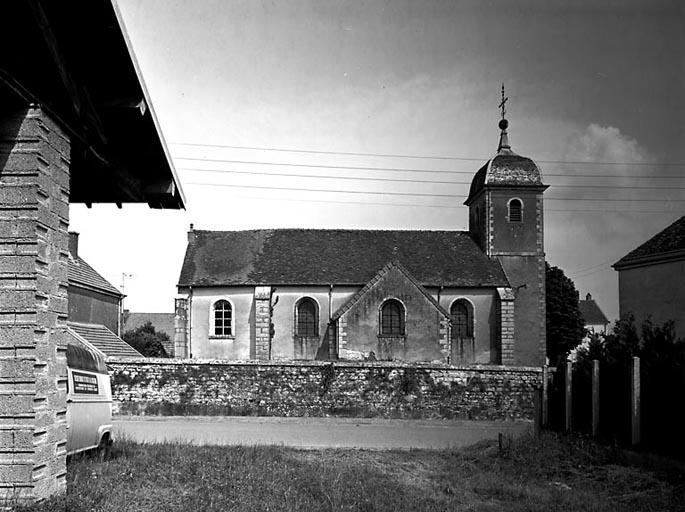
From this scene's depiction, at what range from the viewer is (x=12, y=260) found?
6688 millimetres

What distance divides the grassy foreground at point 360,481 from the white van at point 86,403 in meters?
0.33

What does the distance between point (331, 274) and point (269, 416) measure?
18418 mm

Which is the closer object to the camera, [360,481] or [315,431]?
[360,481]

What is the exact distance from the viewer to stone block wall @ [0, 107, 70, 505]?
21.4 ft

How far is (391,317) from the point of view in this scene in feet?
126

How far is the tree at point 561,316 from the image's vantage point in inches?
2435

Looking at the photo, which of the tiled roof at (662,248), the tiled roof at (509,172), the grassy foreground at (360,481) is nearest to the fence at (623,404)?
the grassy foreground at (360,481)

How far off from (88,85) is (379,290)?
31.0 m

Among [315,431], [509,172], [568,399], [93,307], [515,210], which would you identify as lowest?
[315,431]

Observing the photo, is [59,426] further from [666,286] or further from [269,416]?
[666,286]

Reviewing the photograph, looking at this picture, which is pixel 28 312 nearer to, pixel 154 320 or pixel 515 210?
pixel 515 210

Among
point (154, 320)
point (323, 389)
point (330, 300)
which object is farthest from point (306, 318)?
point (154, 320)

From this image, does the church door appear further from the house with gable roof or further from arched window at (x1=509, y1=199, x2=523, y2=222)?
the house with gable roof

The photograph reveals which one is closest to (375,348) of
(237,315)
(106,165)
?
(237,315)
